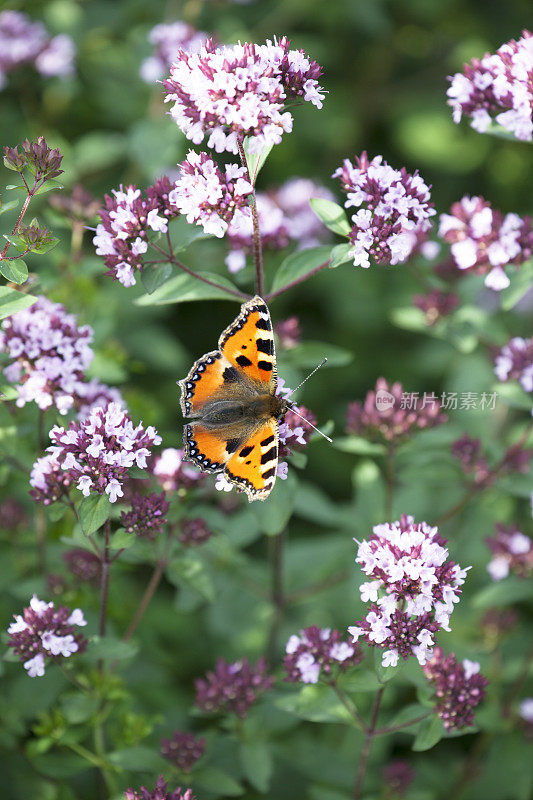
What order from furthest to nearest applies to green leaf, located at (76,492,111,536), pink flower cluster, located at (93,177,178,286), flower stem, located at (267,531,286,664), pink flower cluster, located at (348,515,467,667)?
flower stem, located at (267,531,286,664)
pink flower cluster, located at (93,177,178,286)
green leaf, located at (76,492,111,536)
pink flower cluster, located at (348,515,467,667)

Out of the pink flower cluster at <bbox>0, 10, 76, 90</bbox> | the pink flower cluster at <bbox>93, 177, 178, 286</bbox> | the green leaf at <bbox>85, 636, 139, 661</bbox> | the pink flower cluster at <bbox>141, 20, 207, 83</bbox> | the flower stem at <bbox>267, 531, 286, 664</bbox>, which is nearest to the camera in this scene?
the pink flower cluster at <bbox>93, 177, 178, 286</bbox>

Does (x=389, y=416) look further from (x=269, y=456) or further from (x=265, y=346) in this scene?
(x=269, y=456)

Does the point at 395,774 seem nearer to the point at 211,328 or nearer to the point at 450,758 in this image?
the point at 450,758

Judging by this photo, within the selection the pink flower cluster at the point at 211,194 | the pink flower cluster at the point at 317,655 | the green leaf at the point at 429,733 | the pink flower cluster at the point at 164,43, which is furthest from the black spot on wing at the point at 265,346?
the pink flower cluster at the point at 164,43

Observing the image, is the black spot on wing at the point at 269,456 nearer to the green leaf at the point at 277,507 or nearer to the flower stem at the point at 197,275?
the green leaf at the point at 277,507

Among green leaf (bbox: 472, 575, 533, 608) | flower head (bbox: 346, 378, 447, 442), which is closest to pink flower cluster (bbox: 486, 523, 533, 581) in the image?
green leaf (bbox: 472, 575, 533, 608)

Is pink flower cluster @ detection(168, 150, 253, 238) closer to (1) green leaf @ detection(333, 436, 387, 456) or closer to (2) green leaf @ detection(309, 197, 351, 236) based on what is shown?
(2) green leaf @ detection(309, 197, 351, 236)

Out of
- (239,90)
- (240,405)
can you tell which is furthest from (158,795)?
(239,90)
